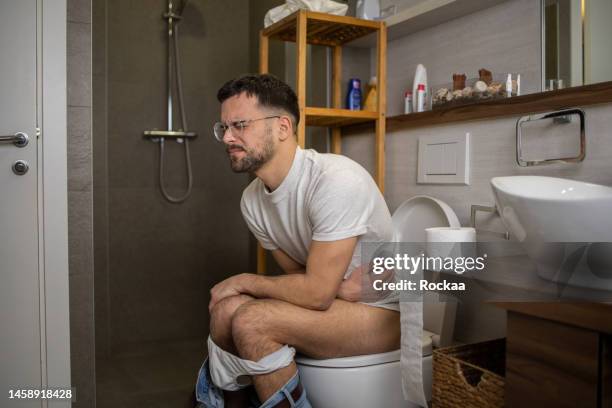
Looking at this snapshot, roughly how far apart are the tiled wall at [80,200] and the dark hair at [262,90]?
1.62 feet

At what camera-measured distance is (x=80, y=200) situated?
1.89 m

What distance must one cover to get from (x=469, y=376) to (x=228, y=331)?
27.1 inches

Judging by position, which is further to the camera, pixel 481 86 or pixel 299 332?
pixel 481 86

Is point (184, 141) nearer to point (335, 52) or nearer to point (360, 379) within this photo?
point (335, 52)

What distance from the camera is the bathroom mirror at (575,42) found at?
1.45 m

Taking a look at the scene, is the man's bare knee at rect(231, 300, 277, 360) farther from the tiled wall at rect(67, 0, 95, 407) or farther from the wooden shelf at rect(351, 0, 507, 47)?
the wooden shelf at rect(351, 0, 507, 47)

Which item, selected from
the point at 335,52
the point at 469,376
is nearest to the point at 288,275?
the point at 469,376

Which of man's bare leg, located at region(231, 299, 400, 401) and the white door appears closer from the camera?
man's bare leg, located at region(231, 299, 400, 401)

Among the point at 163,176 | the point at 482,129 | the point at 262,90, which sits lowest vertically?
the point at 163,176

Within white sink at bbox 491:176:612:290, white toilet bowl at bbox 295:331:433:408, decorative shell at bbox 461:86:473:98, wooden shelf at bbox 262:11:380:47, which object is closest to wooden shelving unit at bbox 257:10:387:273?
wooden shelf at bbox 262:11:380:47

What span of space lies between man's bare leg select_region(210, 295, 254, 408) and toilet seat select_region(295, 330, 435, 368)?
0.21 meters

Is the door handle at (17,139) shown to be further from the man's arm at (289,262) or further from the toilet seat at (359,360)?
the toilet seat at (359,360)

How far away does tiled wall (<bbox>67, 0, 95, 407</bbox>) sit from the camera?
1.87 meters

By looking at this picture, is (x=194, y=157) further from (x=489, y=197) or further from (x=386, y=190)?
(x=489, y=197)
